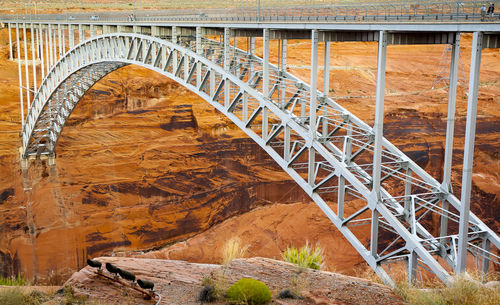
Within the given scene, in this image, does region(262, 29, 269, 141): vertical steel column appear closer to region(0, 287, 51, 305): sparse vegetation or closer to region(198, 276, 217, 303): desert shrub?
region(198, 276, 217, 303): desert shrub

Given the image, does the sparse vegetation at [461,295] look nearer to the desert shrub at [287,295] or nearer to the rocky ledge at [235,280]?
the rocky ledge at [235,280]

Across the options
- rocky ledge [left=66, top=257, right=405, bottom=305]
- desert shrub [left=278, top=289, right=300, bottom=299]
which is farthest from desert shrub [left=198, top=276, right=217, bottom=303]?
desert shrub [left=278, top=289, right=300, bottom=299]

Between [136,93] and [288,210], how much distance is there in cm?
1206

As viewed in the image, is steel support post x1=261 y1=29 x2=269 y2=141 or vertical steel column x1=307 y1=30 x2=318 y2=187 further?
steel support post x1=261 y1=29 x2=269 y2=141

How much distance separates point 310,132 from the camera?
1667 centimetres

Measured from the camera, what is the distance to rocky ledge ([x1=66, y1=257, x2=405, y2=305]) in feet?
39.2

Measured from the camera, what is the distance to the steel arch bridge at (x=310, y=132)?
47.1 ft

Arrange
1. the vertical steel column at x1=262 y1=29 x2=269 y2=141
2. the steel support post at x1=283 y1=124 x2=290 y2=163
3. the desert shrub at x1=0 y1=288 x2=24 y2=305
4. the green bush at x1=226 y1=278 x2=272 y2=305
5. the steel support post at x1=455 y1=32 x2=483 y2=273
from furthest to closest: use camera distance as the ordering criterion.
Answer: the vertical steel column at x1=262 y1=29 x2=269 y2=141, the steel support post at x1=283 y1=124 x2=290 y2=163, the desert shrub at x1=0 y1=288 x2=24 y2=305, the steel support post at x1=455 y1=32 x2=483 y2=273, the green bush at x1=226 y1=278 x2=272 y2=305

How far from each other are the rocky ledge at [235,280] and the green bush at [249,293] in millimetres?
372

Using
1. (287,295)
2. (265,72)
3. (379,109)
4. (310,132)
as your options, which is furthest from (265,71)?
(287,295)

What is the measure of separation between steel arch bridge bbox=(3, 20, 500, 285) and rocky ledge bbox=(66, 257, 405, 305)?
5.67 feet

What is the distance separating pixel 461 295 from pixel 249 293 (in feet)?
13.2

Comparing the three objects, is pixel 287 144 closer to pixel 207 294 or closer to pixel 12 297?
pixel 207 294

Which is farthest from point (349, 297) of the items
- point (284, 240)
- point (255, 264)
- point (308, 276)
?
point (284, 240)
